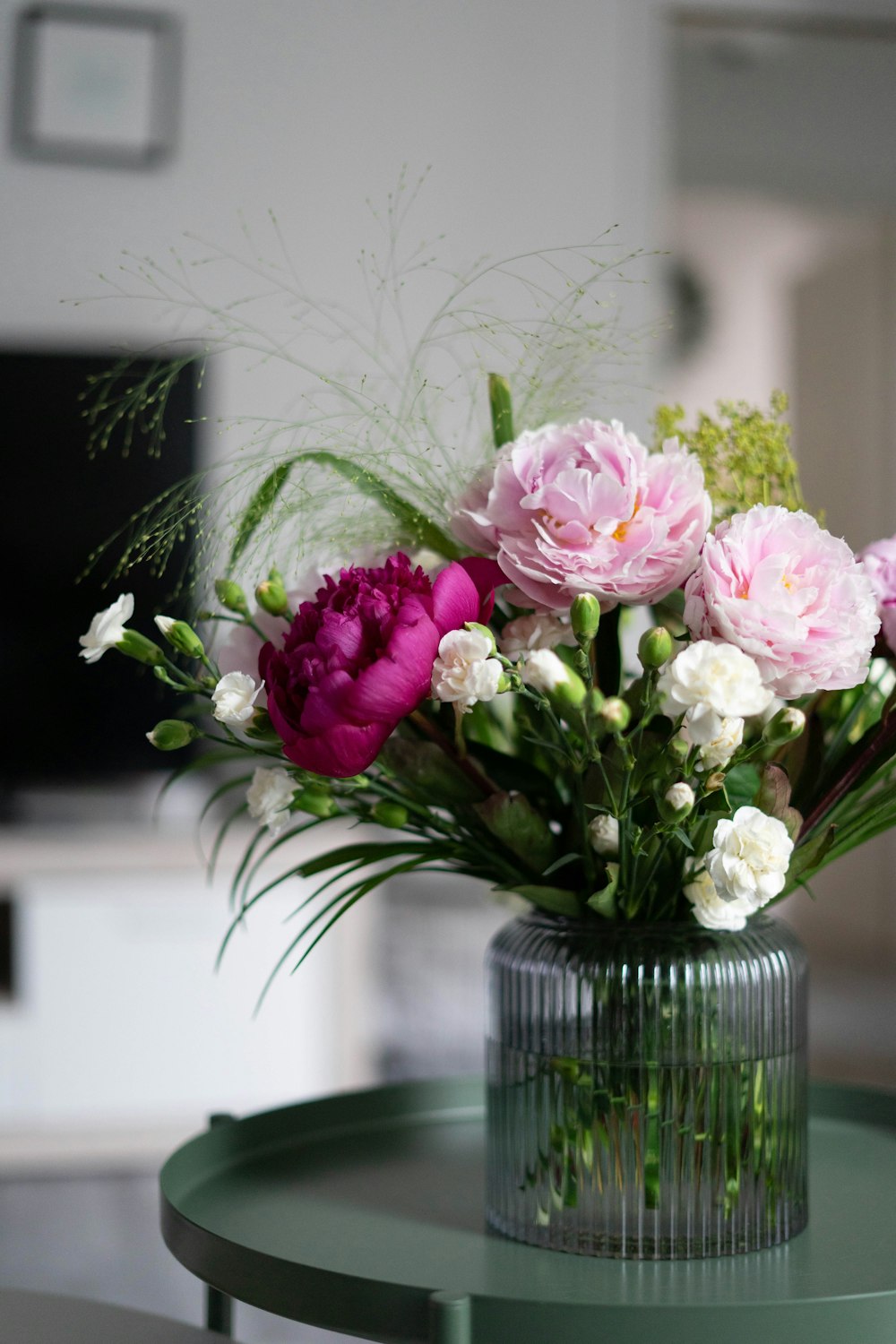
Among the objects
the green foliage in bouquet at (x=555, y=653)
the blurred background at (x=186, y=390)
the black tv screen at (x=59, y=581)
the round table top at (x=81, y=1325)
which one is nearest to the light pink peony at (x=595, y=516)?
the green foliage in bouquet at (x=555, y=653)

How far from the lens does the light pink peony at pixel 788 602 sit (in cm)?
68

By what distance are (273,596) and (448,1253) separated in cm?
36

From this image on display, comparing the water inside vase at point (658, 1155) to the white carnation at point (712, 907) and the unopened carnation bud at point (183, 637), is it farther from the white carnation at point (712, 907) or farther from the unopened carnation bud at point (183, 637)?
the unopened carnation bud at point (183, 637)

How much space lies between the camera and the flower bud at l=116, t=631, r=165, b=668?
0.76 metres

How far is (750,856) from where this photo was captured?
0.69m

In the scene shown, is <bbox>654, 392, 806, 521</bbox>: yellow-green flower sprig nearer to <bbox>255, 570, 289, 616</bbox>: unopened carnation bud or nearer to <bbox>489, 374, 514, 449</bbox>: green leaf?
<bbox>489, 374, 514, 449</bbox>: green leaf

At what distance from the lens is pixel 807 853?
0.76 meters

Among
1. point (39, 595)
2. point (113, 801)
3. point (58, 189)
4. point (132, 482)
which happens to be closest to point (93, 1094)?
point (113, 801)

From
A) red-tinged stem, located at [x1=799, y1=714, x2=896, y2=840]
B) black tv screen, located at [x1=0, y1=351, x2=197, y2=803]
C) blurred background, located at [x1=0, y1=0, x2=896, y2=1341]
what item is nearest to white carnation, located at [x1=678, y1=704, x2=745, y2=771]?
red-tinged stem, located at [x1=799, y1=714, x2=896, y2=840]

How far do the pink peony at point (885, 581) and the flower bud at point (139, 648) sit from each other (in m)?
0.38

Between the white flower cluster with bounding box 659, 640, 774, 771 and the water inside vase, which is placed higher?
the white flower cluster with bounding box 659, 640, 774, 771

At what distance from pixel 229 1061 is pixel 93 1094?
0.75 ft

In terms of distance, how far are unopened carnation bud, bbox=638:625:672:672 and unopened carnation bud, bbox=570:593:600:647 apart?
25mm

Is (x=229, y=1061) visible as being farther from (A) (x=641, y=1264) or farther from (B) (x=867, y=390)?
(B) (x=867, y=390)
